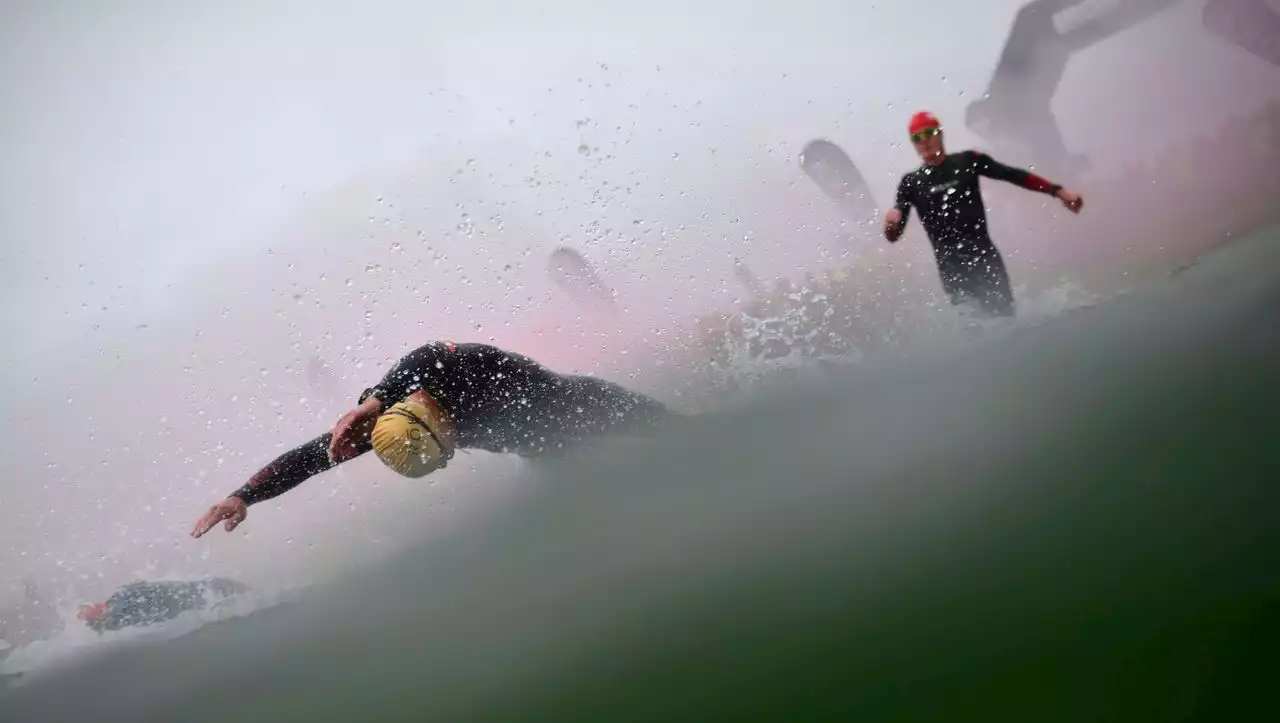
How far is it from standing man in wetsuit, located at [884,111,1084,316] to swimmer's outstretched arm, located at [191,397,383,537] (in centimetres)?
296

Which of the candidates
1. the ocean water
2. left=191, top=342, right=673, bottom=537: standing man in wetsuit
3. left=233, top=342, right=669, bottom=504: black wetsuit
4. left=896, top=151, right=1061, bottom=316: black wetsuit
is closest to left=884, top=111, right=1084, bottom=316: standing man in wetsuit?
left=896, top=151, right=1061, bottom=316: black wetsuit

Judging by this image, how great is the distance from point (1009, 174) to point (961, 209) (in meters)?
0.31

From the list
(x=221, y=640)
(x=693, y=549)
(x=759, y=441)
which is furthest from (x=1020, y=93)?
(x=221, y=640)

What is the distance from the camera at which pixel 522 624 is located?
8.54 ft

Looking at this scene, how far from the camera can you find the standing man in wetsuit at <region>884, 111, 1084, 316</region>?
3.52m

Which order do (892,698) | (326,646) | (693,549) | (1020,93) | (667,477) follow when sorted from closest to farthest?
(892,698), (693,549), (667,477), (326,646), (1020,93)

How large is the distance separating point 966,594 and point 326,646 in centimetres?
355

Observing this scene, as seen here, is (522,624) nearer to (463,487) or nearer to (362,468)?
(463,487)

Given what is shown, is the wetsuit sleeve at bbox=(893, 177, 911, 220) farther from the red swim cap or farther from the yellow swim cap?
the yellow swim cap

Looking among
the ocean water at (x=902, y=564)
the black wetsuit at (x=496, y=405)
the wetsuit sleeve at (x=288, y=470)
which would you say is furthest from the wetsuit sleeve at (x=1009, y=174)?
the wetsuit sleeve at (x=288, y=470)

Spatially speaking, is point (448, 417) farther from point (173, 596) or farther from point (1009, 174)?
point (173, 596)

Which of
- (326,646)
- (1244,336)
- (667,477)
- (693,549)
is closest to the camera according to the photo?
(693,549)

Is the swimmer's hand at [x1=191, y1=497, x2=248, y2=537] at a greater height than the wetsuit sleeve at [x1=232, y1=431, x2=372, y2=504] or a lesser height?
lesser

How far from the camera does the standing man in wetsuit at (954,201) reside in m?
3.52
